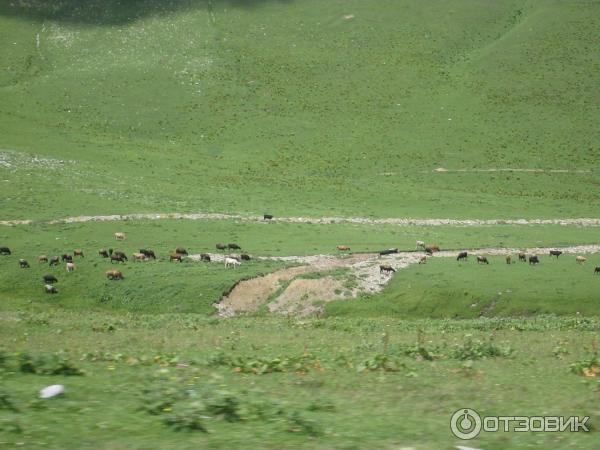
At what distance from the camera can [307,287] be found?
1705 inches

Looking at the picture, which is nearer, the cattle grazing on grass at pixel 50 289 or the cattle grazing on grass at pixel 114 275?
the cattle grazing on grass at pixel 50 289

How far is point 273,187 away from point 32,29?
65060mm

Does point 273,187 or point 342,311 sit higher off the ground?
point 273,187

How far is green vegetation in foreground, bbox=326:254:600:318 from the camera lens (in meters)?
41.3

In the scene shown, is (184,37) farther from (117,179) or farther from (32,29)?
(117,179)

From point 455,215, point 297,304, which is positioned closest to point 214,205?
point 455,215

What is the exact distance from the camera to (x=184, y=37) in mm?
122250

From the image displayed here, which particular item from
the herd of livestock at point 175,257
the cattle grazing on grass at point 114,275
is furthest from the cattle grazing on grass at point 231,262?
the cattle grazing on grass at point 114,275

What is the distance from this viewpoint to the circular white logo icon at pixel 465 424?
11.0 meters

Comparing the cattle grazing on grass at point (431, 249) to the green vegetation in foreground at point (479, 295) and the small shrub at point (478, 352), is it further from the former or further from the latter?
the small shrub at point (478, 352)

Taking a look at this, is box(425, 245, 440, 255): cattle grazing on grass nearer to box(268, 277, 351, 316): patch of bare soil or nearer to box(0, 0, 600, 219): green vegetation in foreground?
box(268, 277, 351, 316): patch of bare soil
